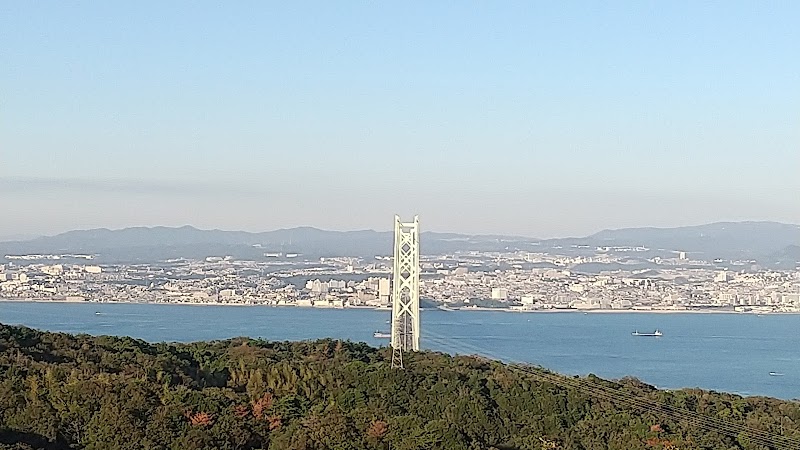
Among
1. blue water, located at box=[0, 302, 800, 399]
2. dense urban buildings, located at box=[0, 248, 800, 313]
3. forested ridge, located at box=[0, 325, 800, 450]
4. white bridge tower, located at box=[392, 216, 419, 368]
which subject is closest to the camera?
forested ridge, located at box=[0, 325, 800, 450]

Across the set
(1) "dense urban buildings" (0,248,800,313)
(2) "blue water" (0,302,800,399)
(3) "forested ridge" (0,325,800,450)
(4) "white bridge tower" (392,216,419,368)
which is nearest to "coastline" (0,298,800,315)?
(1) "dense urban buildings" (0,248,800,313)

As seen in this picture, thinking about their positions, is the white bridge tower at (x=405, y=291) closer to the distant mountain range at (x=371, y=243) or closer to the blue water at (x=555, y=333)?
the blue water at (x=555, y=333)

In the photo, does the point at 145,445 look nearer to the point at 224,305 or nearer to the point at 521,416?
the point at 521,416

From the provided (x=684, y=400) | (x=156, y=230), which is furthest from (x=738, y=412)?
(x=156, y=230)

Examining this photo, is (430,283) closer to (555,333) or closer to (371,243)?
(555,333)

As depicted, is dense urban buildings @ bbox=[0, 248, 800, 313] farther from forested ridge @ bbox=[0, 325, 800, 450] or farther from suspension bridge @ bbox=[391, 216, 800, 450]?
forested ridge @ bbox=[0, 325, 800, 450]

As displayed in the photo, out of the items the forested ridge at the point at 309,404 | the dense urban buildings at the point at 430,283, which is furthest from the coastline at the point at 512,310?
the forested ridge at the point at 309,404
